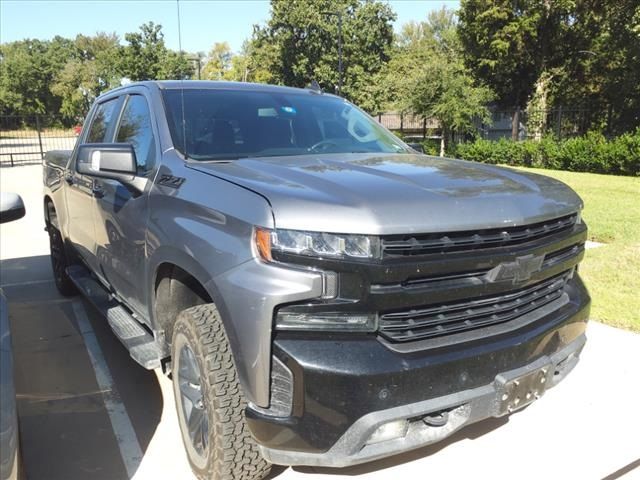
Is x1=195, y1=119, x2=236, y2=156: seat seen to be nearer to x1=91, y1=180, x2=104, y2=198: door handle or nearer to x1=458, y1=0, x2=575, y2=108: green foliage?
x1=91, y1=180, x2=104, y2=198: door handle

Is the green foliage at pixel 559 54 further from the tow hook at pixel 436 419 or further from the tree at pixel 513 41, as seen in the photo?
the tow hook at pixel 436 419

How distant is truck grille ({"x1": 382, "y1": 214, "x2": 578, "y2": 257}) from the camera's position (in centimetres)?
210

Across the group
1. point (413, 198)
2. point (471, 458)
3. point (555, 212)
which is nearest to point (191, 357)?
point (413, 198)

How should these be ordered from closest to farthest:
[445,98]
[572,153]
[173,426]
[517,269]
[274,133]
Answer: [517,269] < [173,426] < [274,133] < [572,153] < [445,98]

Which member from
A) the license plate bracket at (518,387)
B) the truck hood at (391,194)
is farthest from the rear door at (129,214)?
the license plate bracket at (518,387)

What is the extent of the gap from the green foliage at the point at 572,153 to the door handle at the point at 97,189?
16275 millimetres

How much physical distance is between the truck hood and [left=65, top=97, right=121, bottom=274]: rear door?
5.29 ft

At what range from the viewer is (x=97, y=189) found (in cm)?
380

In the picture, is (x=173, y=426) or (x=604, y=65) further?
(x=604, y=65)

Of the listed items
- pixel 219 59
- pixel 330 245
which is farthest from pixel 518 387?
pixel 219 59

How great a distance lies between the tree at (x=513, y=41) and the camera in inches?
→ 1169

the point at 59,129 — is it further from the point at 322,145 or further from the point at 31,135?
the point at 322,145

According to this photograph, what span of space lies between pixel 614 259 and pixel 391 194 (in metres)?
5.20

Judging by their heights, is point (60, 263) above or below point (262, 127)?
below
